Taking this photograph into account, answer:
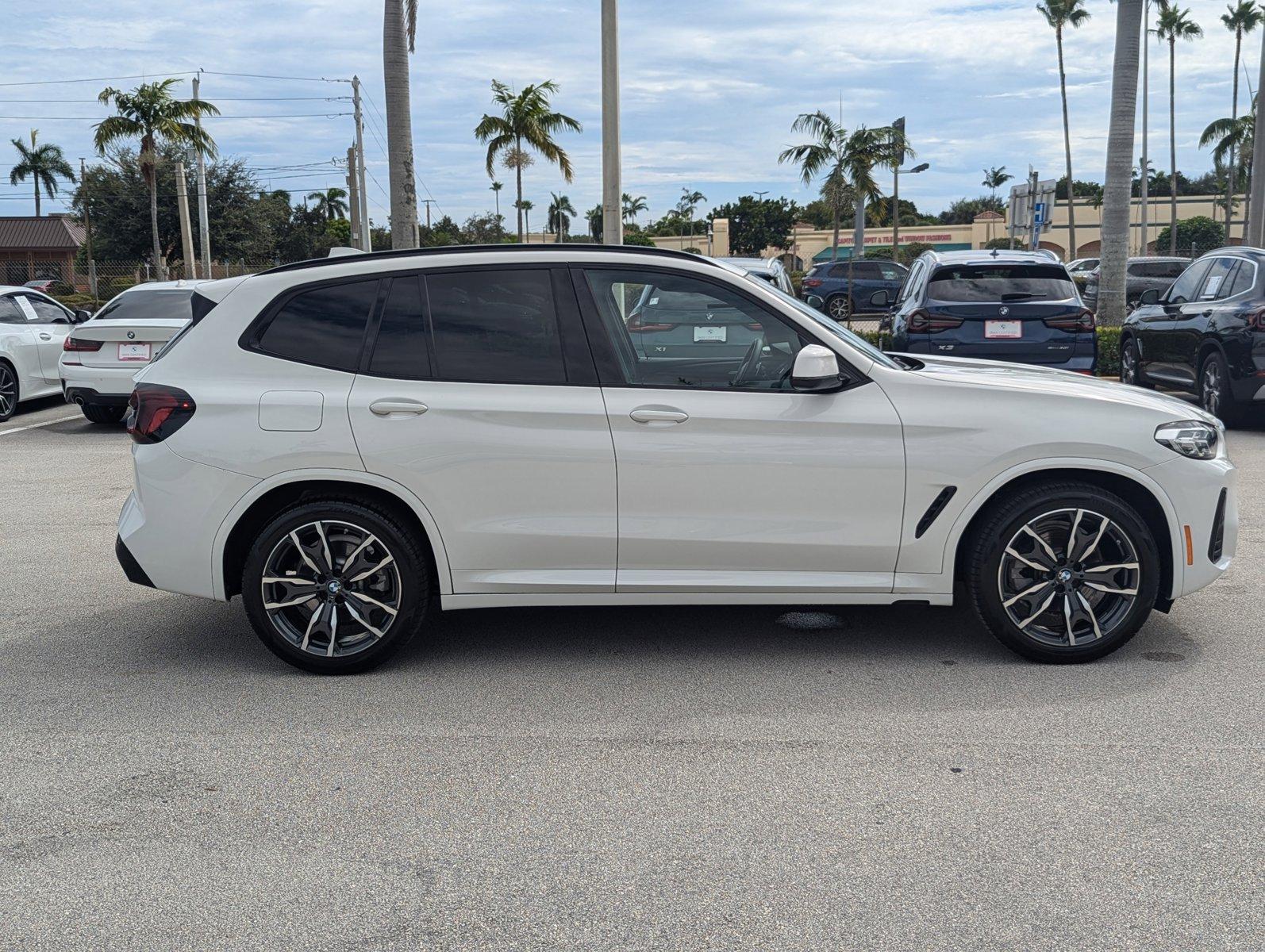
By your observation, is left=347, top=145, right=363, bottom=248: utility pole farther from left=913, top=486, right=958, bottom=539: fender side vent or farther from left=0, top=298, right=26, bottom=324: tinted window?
left=913, top=486, right=958, bottom=539: fender side vent

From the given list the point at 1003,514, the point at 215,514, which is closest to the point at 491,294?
the point at 215,514

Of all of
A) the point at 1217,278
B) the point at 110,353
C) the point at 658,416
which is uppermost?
the point at 1217,278

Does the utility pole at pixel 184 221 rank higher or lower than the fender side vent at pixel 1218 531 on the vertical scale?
higher

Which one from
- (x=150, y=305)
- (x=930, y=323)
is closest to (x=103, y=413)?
(x=150, y=305)

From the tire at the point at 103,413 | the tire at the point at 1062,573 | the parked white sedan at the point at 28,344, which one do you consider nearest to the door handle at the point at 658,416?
the tire at the point at 1062,573

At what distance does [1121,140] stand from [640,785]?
16.2 metres

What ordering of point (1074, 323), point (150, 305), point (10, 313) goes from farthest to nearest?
point (10, 313) < point (150, 305) < point (1074, 323)

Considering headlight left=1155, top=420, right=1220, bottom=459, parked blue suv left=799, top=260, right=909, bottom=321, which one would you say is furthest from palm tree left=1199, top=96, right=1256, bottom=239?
headlight left=1155, top=420, right=1220, bottom=459

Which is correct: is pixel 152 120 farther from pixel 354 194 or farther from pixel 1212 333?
pixel 1212 333

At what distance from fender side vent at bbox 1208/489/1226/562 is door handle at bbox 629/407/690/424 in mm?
2269

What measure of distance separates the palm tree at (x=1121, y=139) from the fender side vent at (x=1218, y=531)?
517 inches

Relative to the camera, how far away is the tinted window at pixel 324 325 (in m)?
5.16

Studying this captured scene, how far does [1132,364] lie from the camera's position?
14609 millimetres

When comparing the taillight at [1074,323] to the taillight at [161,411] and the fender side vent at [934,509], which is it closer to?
the fender side vent at [934,509]
